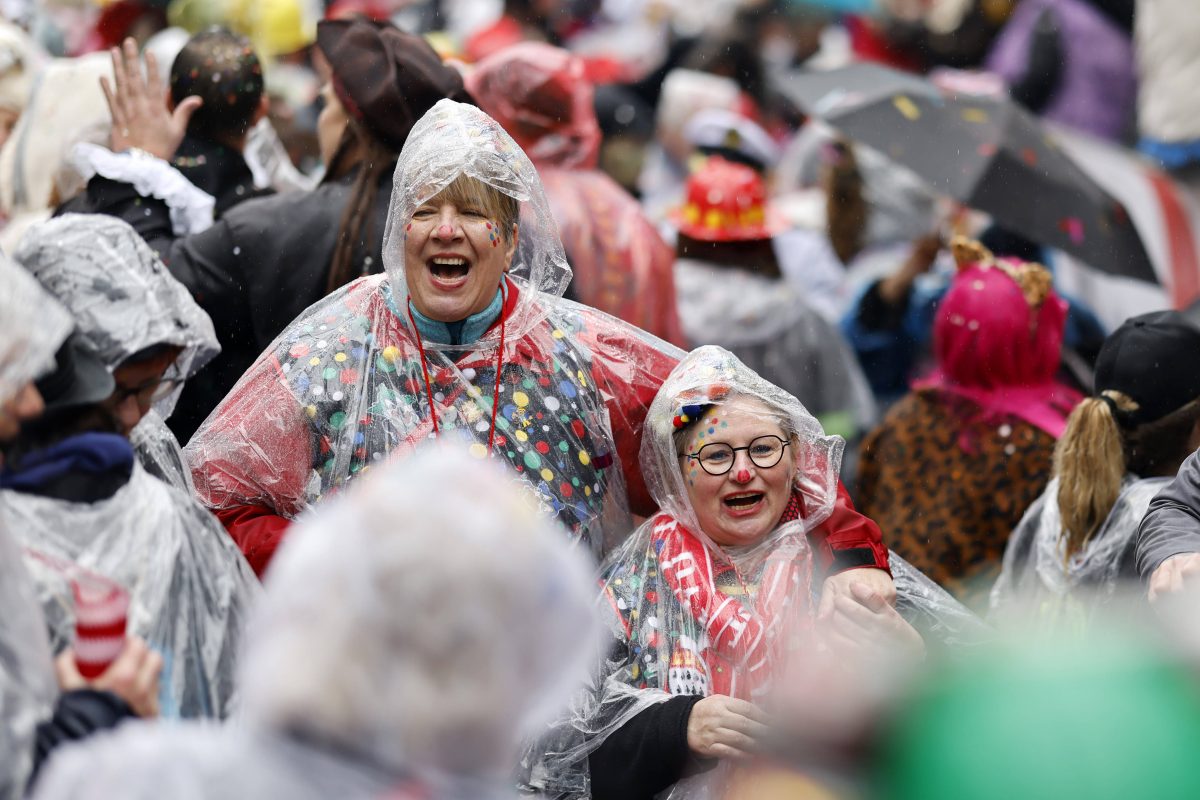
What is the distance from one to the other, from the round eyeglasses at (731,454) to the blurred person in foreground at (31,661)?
1.40m

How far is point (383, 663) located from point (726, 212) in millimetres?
4735

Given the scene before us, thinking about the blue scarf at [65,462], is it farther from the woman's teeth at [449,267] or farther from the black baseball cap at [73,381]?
the woman's teeth at [449,267]

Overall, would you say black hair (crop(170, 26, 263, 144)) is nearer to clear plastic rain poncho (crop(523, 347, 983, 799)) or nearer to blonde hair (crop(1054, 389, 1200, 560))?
clear plastic rain poncho (crop(523, 347, 983, 799))

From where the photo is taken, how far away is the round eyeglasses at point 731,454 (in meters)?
3.62

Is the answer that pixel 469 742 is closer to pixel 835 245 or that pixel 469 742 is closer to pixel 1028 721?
pixel 1028 721

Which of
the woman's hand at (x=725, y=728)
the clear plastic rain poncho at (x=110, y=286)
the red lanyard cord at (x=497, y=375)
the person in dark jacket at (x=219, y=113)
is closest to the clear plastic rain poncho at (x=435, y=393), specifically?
the red lanyard cord at (x=497, y=375)

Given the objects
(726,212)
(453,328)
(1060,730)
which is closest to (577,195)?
(726,212)

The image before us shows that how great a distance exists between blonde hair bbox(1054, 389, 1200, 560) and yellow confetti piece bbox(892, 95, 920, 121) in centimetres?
222

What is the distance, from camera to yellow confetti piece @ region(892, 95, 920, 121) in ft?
21.1

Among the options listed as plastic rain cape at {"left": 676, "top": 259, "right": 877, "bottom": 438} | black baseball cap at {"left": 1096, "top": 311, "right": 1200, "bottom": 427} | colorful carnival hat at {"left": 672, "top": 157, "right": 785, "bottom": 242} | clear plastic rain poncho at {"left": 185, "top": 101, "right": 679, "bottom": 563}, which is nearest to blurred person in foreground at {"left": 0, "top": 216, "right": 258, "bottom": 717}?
clear plastic rain poncho at {"left": 185, "top": 101, "right": 679, "bottom": 563}

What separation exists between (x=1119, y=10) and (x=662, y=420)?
19.2 feet

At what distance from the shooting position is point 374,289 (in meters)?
3.73

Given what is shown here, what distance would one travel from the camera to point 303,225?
4559 millimetres

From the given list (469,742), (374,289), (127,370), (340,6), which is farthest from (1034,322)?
(340,6)
